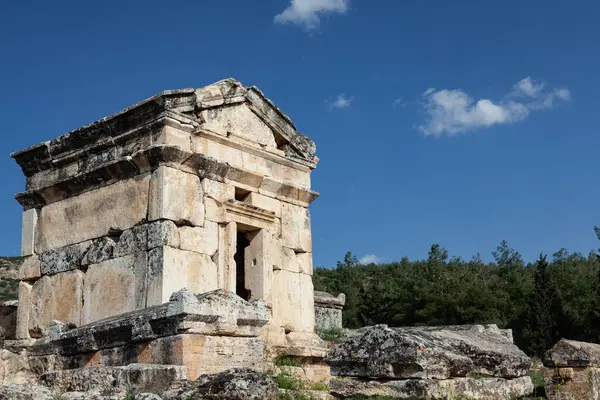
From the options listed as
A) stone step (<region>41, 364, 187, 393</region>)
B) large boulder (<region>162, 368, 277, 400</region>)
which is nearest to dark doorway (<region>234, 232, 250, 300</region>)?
stone step (<region>41, 364, 187, 393</region>)

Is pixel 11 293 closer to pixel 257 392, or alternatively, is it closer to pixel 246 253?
pixel 246 253

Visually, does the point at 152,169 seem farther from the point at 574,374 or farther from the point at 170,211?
the point at 574,374

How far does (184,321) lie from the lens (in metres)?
6.95

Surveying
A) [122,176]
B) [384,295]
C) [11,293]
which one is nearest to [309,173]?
[122,176]

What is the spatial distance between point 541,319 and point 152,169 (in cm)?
2422

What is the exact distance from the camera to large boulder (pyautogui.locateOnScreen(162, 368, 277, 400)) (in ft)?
16.9

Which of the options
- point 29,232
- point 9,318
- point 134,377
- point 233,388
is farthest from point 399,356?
point 9,318

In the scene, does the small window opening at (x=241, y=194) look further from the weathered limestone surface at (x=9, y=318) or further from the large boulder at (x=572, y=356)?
the large boulder at (x=572, y=356)

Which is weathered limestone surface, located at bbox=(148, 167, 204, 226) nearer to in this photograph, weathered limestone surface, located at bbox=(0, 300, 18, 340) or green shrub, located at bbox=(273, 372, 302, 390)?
green shrub, located at bbox=(273, 372, 302, 390)

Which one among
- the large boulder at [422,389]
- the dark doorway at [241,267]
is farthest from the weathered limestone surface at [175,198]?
the large boulder at [422,389]

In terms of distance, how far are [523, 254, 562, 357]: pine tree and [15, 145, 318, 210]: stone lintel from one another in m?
19.8

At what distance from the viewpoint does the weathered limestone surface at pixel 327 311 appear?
2181 centimetres

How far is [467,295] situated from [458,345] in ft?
106

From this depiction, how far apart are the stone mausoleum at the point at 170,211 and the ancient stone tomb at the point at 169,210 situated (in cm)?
2
